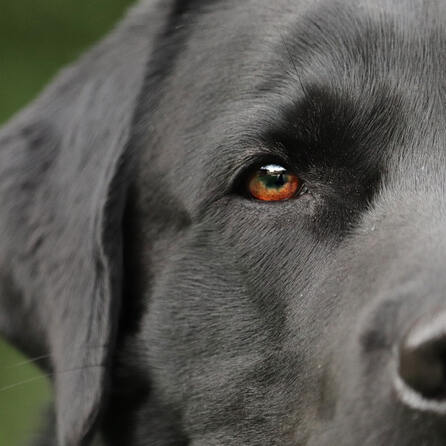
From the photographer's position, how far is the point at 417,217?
2463 mm

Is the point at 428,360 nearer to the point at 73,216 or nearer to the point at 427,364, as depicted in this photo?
the point at 427,364

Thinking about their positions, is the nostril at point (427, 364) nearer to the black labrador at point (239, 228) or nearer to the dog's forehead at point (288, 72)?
the black labrador at point (239, 228)

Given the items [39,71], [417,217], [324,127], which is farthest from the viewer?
[39,71]

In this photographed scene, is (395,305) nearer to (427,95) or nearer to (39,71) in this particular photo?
(427,95)

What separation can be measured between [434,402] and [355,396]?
230 millimetres

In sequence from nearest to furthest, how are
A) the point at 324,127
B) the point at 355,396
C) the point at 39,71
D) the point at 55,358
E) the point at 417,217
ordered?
the point at 355,396
the point at 417,217
the point at 324,127
the point at 55,358
the point at 39,71

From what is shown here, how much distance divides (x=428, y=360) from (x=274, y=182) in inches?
31.6

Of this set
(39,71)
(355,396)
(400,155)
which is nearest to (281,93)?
(400,155)

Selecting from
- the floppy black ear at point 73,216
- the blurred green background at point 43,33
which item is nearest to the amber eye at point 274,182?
the floppy black ear at point 73,216

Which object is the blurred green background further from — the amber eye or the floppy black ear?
the amber eye

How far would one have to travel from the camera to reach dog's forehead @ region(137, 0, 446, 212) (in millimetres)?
2682

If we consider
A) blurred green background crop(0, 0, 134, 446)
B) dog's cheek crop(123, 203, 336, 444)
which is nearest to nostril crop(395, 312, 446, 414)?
dog's cheek crop(123, 203, 336, 444)

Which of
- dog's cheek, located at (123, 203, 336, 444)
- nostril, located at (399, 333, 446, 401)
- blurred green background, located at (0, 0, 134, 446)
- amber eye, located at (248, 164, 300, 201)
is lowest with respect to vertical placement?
blurred green background, located at (0, 0, 134, 446)

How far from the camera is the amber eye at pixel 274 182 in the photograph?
8.91 feet
